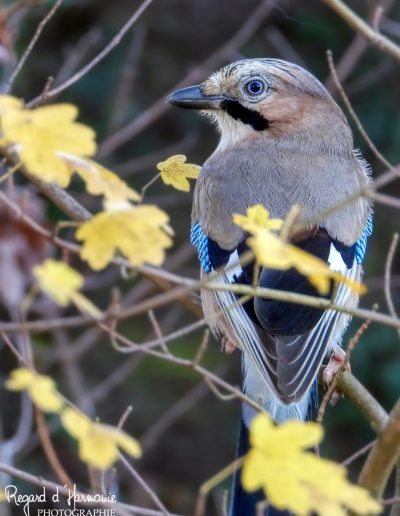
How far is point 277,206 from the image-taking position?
3.38m


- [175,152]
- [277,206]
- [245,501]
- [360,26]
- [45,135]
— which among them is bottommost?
[245,501]

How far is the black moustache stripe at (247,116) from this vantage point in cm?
391

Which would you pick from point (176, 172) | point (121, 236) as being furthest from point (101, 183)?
point (176, 172)

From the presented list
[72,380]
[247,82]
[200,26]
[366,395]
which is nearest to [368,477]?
[366,395]

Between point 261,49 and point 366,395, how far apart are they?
3.22 metres

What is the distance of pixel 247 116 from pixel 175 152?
1603 mm

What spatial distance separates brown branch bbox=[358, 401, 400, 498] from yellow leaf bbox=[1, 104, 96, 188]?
0.69 m


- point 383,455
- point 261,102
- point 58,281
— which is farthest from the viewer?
point 261,102

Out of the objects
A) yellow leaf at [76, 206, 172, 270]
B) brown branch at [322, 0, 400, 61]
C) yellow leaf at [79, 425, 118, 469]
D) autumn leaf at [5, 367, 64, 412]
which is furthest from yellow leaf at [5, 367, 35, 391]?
brown branch at [322, 0, 400, 61]

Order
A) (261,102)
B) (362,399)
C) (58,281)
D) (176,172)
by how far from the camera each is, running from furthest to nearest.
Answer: (261,102)
(362,399)
(176,172)
(58,281)

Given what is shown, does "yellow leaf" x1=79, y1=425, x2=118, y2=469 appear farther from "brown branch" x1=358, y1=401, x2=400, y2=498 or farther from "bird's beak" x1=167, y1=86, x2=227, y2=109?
"bird's beak" x1=167, y1=86, x2=227, y2=109

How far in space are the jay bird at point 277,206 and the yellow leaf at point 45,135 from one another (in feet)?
3.17

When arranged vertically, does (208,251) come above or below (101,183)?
below

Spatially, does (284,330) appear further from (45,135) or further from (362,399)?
(45,135)
